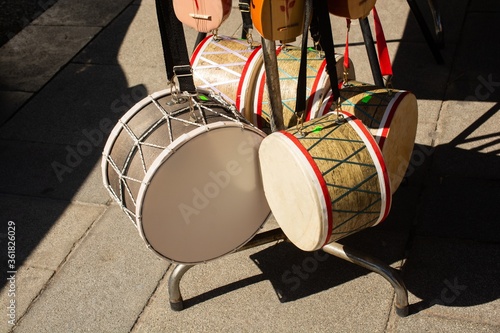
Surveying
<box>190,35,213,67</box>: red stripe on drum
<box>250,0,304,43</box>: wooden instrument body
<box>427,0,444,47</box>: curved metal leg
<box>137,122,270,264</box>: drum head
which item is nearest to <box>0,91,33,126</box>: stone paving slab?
<box>190,35,213,67</box>: red stripe on drum

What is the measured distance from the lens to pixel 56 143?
385 cm

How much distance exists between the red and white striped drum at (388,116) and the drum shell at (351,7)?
0.36 metres

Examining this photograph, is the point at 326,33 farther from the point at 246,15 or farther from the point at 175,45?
the point at 246,15

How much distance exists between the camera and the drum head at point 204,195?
2400 mm

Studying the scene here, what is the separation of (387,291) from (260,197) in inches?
25.0

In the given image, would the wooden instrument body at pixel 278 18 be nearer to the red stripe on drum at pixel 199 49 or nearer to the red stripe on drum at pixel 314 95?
the red stripe on drum at pixel 314 95

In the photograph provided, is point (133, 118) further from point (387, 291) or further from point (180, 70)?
point (387, 291)

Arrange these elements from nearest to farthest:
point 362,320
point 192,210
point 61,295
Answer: point 192,210
point 362,320
point 61,295

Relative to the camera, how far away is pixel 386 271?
264 cm

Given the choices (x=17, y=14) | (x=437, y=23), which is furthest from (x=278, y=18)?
(x=17, y=14)

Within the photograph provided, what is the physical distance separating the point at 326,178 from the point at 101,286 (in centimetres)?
117

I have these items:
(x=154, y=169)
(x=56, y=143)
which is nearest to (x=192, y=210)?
(x=154, y=169)

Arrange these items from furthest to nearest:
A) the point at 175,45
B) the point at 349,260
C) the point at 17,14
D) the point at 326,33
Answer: the point at 17,14
the point at 349,260
the point at 175,45
the point at 326,33

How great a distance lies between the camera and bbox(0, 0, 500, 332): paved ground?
9.11 feet
